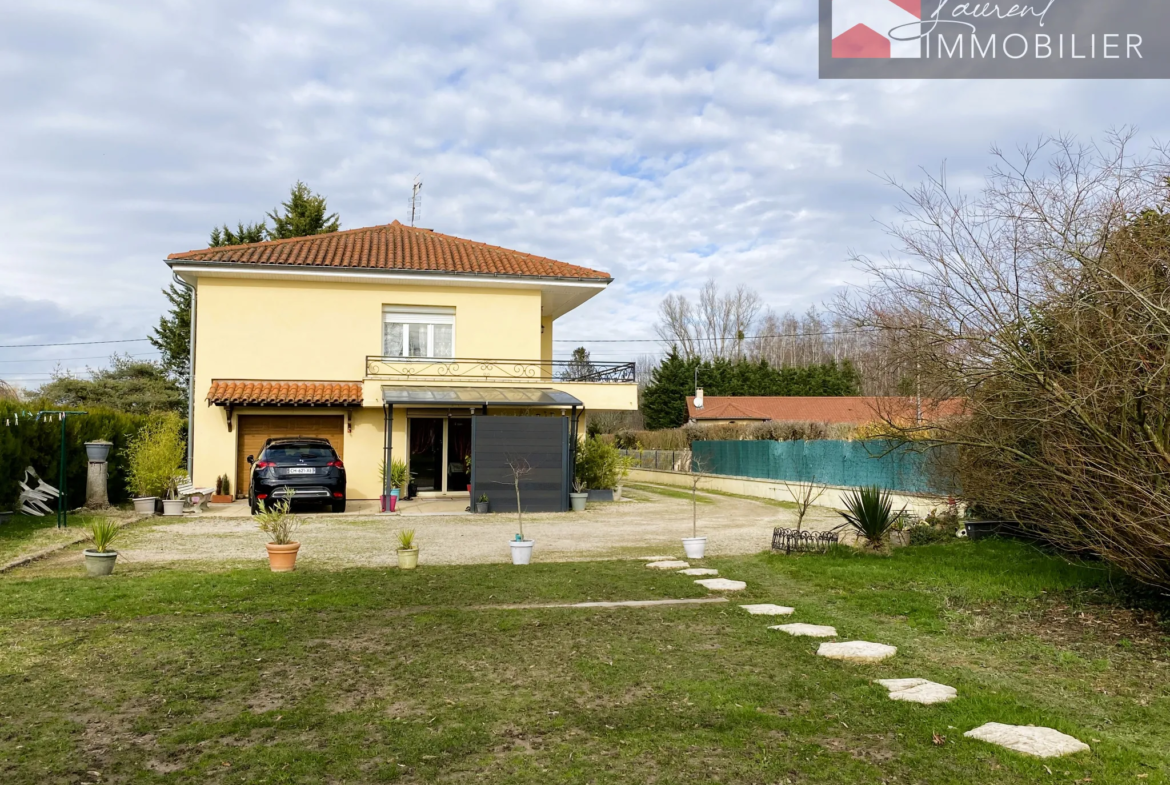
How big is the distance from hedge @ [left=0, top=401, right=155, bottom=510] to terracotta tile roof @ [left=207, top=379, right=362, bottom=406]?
2.17 m

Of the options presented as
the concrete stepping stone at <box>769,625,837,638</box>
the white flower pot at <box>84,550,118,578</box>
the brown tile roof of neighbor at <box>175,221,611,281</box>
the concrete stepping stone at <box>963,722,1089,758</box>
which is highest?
the brown tile roof of neighbor at <box>175,221,611,281</box>

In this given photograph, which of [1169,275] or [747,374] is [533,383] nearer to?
[1169,275]

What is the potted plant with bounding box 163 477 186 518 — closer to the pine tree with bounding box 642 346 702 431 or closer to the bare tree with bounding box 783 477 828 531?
the bare tree with bounding box 783 477 828 531

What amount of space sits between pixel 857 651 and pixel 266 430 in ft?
61.5

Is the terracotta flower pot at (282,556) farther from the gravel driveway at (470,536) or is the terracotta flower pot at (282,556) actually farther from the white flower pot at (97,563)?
the white flower pot at (97,563)

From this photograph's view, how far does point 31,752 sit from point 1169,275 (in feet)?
25.8

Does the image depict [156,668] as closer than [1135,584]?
Yes

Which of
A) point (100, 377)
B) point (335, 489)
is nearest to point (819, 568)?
point (335, 489)

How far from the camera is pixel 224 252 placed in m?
22.8

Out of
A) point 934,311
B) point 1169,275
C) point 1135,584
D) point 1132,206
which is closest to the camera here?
point 1169,275

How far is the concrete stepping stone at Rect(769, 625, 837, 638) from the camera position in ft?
23.0

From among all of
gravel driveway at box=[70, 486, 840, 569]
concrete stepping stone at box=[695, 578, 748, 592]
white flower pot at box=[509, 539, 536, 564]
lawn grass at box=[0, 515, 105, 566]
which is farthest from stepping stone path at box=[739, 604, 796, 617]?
lawn grass at box=[0, 515, 105, 566]

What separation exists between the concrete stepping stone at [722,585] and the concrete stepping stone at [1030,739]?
14.7ft

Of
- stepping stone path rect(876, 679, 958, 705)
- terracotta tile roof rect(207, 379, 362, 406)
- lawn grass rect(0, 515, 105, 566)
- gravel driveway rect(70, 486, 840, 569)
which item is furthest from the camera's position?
terracotta tile roof rect(207, 379, 362, 406)
